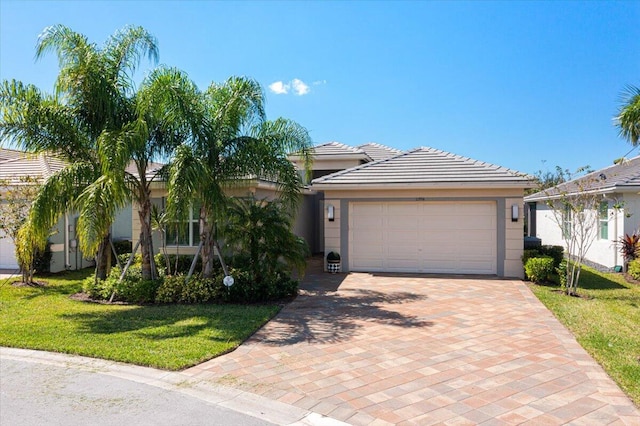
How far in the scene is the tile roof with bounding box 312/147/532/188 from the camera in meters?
13.5

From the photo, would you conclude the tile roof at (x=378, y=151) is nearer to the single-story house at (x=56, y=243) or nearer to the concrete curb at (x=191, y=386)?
A: the single-story house at (x=56, y=243)

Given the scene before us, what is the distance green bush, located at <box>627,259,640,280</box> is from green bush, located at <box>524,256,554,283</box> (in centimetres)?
291

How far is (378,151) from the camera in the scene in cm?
2361

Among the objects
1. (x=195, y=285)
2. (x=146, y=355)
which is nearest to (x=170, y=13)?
(x=195, y=285)

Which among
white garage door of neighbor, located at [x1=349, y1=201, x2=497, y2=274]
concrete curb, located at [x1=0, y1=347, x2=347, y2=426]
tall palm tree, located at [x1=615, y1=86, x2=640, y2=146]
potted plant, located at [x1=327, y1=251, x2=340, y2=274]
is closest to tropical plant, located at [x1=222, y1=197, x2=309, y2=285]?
potted plant, located at [x1=327, y1=251, x2=340, y2=274]

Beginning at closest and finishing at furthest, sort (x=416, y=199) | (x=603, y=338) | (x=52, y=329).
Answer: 1. (x=603, y=338)
2. (x=52, y=329)
3. (x=416, y=199)

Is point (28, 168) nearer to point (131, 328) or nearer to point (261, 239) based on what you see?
point (261, 239)

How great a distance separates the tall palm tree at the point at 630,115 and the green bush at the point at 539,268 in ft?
12.8

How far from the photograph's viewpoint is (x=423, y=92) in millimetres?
18000

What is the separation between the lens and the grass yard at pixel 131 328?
6.33 m

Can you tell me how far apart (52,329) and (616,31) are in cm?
1740

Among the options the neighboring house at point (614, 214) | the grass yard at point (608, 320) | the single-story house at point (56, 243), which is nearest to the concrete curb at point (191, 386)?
the grass yard at point (608, 320)

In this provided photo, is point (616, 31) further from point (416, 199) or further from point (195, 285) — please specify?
point (195, 285)

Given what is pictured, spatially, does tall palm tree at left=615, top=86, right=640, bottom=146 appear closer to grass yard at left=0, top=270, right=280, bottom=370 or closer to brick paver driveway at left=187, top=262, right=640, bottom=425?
brick paver driveway at left=187, top=262, right=640, bottom=425
